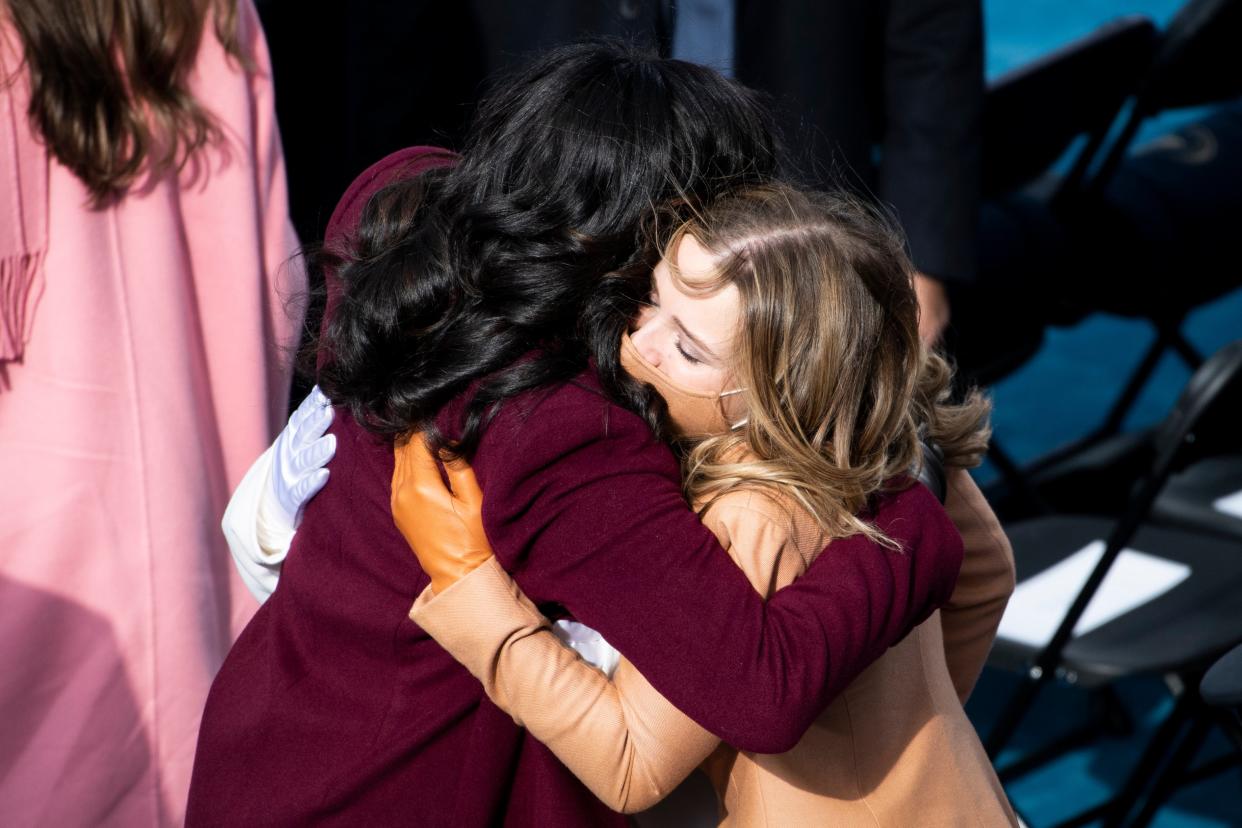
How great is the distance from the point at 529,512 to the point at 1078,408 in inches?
127

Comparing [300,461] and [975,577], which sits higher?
[300,461]

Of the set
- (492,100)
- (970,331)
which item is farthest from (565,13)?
(970,331)

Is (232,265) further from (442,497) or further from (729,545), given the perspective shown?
(729,545)

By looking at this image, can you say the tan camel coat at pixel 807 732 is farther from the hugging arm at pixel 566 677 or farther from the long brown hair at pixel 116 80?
the long brown hair at pixel 116 80

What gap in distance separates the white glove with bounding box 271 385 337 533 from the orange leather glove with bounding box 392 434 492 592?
0.53ft

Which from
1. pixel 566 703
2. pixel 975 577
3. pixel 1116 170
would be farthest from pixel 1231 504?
pixel 566 703

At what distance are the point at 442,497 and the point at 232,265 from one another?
81 cm

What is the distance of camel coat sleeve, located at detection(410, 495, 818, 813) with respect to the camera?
1187 mm

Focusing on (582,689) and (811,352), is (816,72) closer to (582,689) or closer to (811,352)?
(811,352)

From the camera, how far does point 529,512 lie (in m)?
1.15

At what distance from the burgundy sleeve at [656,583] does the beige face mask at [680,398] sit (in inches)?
2.9

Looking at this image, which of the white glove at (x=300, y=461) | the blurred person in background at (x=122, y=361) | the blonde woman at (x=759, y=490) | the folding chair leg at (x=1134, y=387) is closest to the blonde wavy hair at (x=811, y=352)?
the blonde woman at (x=759, y=490)

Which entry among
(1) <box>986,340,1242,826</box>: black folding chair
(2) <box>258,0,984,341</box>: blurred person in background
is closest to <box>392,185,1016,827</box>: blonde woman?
(1) <box>986,340,1242,826</box>: black folding chair

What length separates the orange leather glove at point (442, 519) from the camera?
121 centimetres
